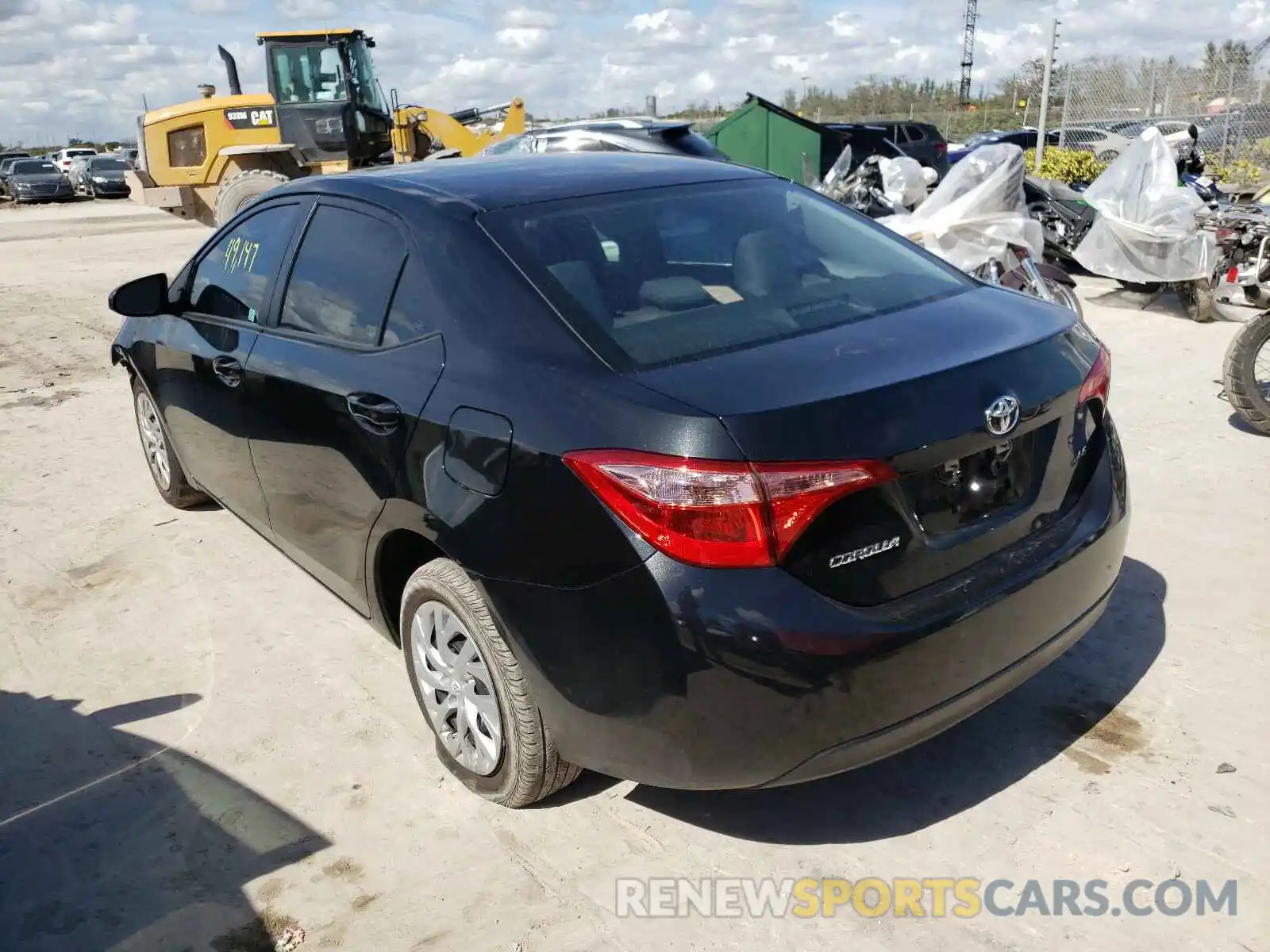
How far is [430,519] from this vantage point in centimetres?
279

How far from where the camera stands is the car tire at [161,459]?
5.16 meters

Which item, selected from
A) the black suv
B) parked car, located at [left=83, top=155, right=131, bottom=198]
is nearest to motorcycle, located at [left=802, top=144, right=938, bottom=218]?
the black suv

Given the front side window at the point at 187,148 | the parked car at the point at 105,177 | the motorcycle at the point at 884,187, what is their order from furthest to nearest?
the parked car at the point at 105,177 < the front side window at the point at 187,148 < the motorcycle at the point at 884,187

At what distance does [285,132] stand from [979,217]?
37.1 feet

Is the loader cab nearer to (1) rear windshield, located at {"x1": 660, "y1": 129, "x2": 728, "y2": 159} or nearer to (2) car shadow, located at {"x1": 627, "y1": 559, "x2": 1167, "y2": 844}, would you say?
(1) rear windshield, located at {"x1": 660, "y1": 129, "x2": 728, "y2": 159}

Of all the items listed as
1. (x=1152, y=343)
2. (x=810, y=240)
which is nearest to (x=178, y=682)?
(x=810, y=240)

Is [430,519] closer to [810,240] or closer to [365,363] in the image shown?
[365,363]

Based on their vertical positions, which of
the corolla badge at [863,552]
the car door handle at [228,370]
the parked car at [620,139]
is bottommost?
the corolla badge at [863,552]

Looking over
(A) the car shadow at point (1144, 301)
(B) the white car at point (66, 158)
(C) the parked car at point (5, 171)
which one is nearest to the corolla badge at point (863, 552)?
(A) the car shadow at point (1144, 301)

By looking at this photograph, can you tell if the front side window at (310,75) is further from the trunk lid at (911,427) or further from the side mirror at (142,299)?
the trunk lid at (911,427)

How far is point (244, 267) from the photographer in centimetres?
404

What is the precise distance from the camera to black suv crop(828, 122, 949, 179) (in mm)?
19141

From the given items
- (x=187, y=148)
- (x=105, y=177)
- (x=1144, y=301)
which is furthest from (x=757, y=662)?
(x=105, y=177)

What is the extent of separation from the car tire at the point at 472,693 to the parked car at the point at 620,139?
366 inches
